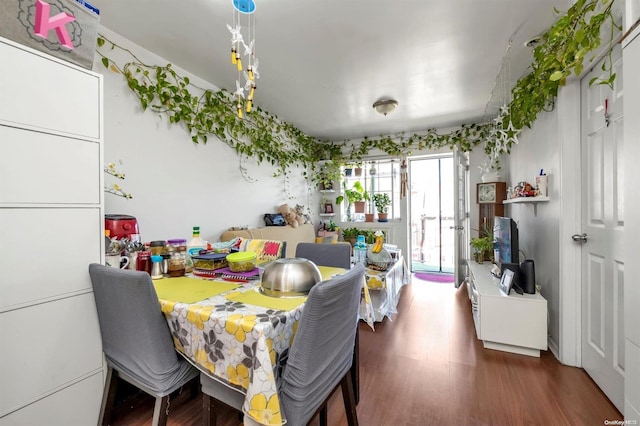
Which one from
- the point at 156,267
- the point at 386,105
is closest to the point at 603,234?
the point at 386,105

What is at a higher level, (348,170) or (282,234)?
(348,170)

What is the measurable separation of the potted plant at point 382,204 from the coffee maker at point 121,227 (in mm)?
3870

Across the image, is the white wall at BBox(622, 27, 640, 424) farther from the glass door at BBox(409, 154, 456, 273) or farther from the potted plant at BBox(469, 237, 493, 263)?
the glass door at BBox(409, 154, 456, 273)

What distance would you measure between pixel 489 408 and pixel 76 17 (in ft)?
9.60

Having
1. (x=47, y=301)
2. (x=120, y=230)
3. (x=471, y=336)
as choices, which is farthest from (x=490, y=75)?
(x=47, y=301)

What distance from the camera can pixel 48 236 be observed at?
112 centimetres

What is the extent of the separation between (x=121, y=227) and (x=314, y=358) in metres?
1.45

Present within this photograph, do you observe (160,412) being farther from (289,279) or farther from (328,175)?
(328,175)

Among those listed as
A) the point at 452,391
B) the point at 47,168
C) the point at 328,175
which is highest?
the point at 328,175

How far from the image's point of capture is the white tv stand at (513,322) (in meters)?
2.01

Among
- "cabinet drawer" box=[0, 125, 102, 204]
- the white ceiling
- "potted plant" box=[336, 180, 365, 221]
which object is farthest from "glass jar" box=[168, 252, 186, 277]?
"potted plant" box=[336, 180, 365, 221]

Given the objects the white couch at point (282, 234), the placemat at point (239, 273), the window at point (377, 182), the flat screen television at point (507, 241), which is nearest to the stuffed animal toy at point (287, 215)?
the white couch at point (282, 234)

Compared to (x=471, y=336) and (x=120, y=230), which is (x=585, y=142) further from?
(x=120, y=230)

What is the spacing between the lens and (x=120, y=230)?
160cm
